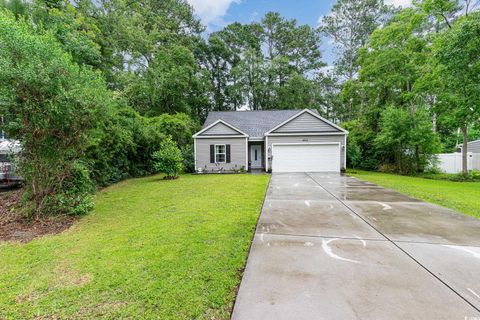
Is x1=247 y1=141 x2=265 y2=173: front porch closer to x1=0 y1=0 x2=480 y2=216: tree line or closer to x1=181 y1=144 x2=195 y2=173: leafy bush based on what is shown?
x1=181 y1=144 x2=195 y2=173: leafy bush

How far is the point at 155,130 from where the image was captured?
14766 mm

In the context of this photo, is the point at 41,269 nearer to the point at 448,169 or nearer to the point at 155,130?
the point at 155,130

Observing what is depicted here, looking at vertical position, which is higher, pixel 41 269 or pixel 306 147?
pixel 306 147

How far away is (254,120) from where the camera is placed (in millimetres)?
18938

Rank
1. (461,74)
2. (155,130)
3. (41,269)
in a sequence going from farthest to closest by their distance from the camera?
(155,130), (461,74), (41,269)

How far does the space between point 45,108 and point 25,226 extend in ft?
8.38

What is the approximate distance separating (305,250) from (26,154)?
635 centimetres

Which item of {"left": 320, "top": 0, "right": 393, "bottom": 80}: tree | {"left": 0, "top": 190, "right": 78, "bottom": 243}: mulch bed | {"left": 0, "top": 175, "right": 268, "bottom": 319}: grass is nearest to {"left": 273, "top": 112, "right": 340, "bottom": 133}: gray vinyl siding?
{"left": 0, "top": 175, "right": 268, "bottom": 319}: grass

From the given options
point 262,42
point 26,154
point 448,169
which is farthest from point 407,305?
point 262,42

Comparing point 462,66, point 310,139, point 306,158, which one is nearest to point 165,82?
point 310,139

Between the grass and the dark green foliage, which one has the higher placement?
the dark green foliage

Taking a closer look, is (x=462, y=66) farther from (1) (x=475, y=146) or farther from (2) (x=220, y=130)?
(1) (x=475, y=146)

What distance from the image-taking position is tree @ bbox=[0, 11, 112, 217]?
4.55 metres

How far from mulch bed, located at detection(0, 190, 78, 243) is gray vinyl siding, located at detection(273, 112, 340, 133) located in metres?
12.2
